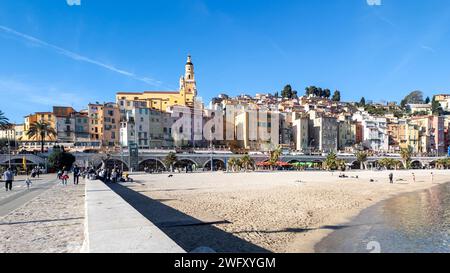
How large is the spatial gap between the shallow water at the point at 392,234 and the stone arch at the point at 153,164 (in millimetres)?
60738

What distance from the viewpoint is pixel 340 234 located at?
14.8 metres

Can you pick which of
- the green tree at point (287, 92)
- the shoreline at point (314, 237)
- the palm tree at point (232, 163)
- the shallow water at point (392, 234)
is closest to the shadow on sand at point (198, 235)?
the shoreline at point (314, 237)

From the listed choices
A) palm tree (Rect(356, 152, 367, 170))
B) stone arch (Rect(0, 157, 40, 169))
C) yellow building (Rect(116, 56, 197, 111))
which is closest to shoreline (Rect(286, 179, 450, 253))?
stone arch (Rect(0, 157, 40, 169))

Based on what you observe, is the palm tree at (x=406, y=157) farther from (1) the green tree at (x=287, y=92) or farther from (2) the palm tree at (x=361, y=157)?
(1) the green tree at (x=287, y=92)

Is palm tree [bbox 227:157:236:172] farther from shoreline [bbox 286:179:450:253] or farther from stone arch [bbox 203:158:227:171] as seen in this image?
shoreline [bbox 286:179:450:253]

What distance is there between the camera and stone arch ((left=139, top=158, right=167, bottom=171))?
77.5 m

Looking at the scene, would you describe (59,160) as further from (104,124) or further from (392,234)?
(392,234)

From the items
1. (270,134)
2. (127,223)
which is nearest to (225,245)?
(127,223)

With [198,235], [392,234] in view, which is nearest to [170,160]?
[392,234]

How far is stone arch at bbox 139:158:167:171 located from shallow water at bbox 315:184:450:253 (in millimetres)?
60738

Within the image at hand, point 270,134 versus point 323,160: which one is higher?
point 270,134

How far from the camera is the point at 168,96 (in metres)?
114
